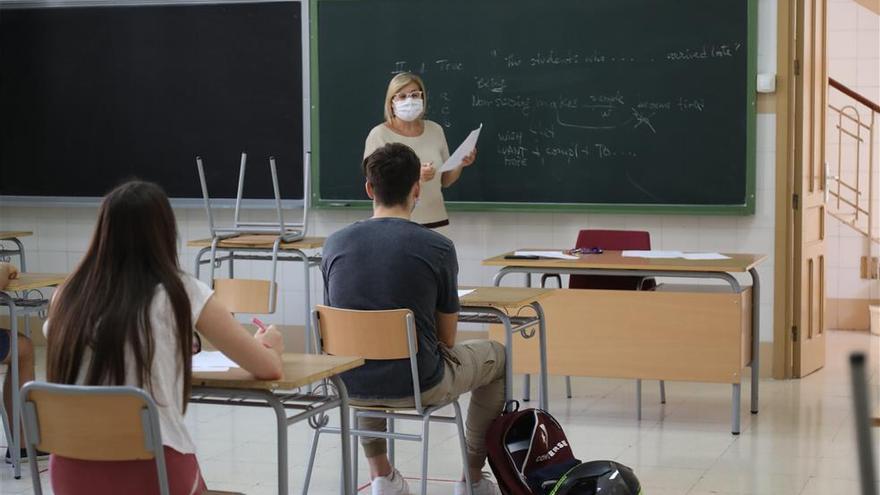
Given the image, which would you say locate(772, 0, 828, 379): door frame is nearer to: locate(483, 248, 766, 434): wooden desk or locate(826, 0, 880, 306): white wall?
locate(483, 248, 766, 434): wooden desk

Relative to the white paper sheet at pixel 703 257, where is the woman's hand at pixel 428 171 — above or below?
above

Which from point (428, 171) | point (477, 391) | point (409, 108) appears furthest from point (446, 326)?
point (409, 108)

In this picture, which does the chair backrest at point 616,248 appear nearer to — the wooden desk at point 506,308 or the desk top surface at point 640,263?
the desk top surface at point 640,263

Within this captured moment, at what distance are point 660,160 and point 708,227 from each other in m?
0.46

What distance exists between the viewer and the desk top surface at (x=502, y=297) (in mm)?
3775

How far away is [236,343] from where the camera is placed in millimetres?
2322

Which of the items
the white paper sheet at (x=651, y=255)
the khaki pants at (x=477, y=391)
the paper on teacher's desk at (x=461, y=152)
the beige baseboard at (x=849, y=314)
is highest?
the paper on teacher's desk at (x=461, y=152)

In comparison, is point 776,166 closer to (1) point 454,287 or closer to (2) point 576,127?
(2) point 576,127

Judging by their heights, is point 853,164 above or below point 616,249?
above

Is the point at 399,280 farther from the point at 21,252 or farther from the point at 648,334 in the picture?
the point at 21,252

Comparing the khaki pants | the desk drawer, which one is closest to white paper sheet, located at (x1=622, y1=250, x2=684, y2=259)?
the desk drawer

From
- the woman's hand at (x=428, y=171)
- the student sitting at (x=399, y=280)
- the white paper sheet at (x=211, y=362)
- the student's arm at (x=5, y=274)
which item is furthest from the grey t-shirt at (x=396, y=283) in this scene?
the woman's hand at (x=428, y=171)

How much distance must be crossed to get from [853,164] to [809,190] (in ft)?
8.02

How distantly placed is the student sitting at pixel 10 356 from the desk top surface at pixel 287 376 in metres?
1.90
